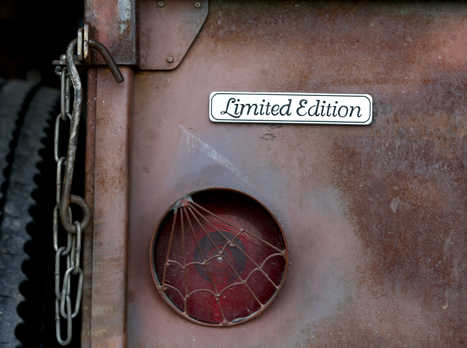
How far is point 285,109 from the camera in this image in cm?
129

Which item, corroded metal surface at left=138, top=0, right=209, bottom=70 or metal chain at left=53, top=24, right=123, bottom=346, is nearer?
metal chain at left=53, top=24, right=123, bottom=346

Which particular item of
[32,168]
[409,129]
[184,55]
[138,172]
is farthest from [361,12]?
[32,168]

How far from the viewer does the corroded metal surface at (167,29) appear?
4.27 ft

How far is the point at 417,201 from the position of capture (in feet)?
4.21

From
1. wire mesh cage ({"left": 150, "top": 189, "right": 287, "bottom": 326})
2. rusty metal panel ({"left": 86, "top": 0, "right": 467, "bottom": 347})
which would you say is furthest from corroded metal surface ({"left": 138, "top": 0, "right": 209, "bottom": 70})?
wire mesh cage ({"left": 150, "top": 189, "right": 287, "bottom": 326})

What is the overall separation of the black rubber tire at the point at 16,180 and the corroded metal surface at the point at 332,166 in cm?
33

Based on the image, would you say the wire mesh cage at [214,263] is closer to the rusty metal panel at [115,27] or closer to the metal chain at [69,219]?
the metal chain at [69,219]

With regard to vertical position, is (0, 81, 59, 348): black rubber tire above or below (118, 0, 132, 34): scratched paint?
below

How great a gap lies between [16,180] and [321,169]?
0.90 m

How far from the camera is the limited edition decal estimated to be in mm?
1289

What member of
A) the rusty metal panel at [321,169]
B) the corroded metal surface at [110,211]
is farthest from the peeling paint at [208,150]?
the corroded metal surface at [110,211]

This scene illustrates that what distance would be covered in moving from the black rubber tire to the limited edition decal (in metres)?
0.64

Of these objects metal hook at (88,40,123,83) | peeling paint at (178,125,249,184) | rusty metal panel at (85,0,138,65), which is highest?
rusty metal panel at (85,0,138,65)

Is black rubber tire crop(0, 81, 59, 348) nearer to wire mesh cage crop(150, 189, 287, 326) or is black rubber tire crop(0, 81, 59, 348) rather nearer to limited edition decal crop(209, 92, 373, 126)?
wire mesh cage crop(150, 189, 287, 326)
